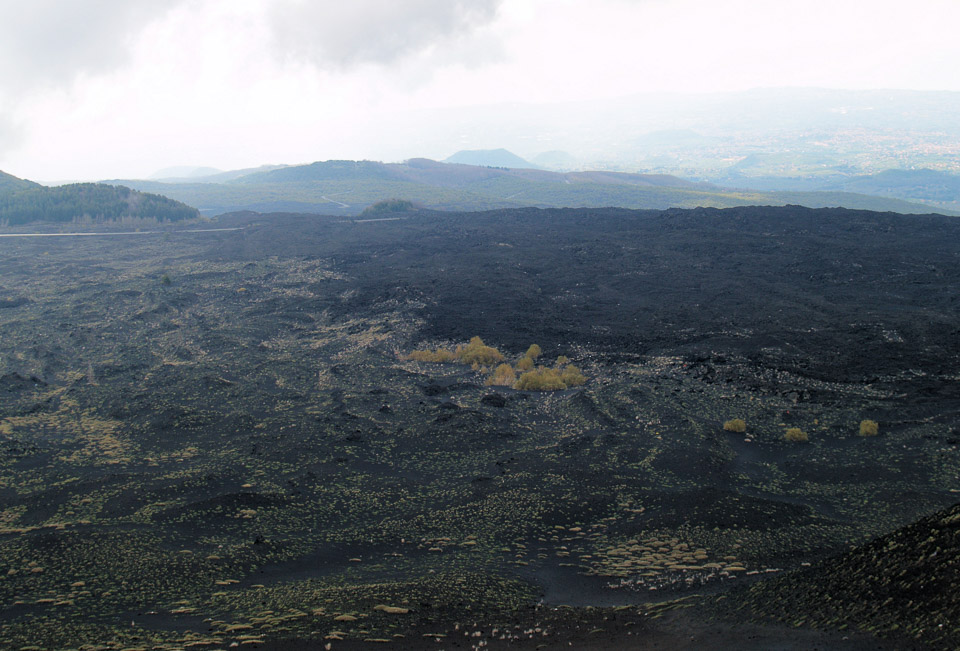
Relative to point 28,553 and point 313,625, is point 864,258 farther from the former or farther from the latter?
point 28,553

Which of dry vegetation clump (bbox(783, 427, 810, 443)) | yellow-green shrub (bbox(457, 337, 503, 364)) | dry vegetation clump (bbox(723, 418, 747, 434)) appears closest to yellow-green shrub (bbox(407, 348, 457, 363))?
yellow-green shrub (bbox(457, 337, 503, 364))

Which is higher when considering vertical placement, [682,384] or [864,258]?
[864,258]

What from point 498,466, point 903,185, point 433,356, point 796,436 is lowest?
point 498,466

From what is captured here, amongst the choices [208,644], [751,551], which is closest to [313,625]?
[208,644]

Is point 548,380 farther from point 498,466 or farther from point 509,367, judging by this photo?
point 498,466

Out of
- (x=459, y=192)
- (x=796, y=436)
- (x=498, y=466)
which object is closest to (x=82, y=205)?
(x=459, y=192)
